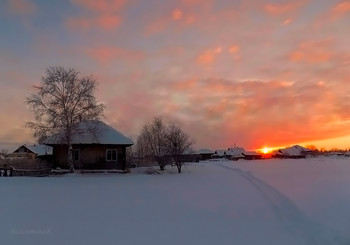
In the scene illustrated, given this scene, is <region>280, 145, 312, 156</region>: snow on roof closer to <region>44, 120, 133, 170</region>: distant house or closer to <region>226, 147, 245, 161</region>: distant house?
Result: <region>226, 147, 245, 161</region>: distant house

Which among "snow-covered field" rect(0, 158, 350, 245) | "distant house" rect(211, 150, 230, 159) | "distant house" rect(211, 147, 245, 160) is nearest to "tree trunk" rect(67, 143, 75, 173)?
"snow-covered field" rect(0, 158, 350, 245)

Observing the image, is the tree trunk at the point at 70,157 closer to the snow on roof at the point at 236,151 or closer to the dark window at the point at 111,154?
the dark window at the point at 111,154

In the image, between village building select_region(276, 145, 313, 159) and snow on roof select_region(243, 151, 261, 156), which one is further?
snow on roof select_region(243, 151, 261, 156)

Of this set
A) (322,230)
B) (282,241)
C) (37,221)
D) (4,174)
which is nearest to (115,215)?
(37,221)

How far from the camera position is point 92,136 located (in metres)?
41.1

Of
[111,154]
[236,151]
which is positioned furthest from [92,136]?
[236,151]

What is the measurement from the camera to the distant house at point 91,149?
40438 millimetres

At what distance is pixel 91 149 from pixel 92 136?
1516 millimetres

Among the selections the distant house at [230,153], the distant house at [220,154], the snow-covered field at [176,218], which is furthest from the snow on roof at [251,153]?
the snow-covered field at [176,218]

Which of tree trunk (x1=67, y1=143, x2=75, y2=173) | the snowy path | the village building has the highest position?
the village building

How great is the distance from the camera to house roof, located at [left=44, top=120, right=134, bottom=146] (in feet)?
130

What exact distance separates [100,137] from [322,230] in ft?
111

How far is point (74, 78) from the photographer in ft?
126

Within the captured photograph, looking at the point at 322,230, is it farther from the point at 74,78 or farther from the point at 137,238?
the point at 74,78
